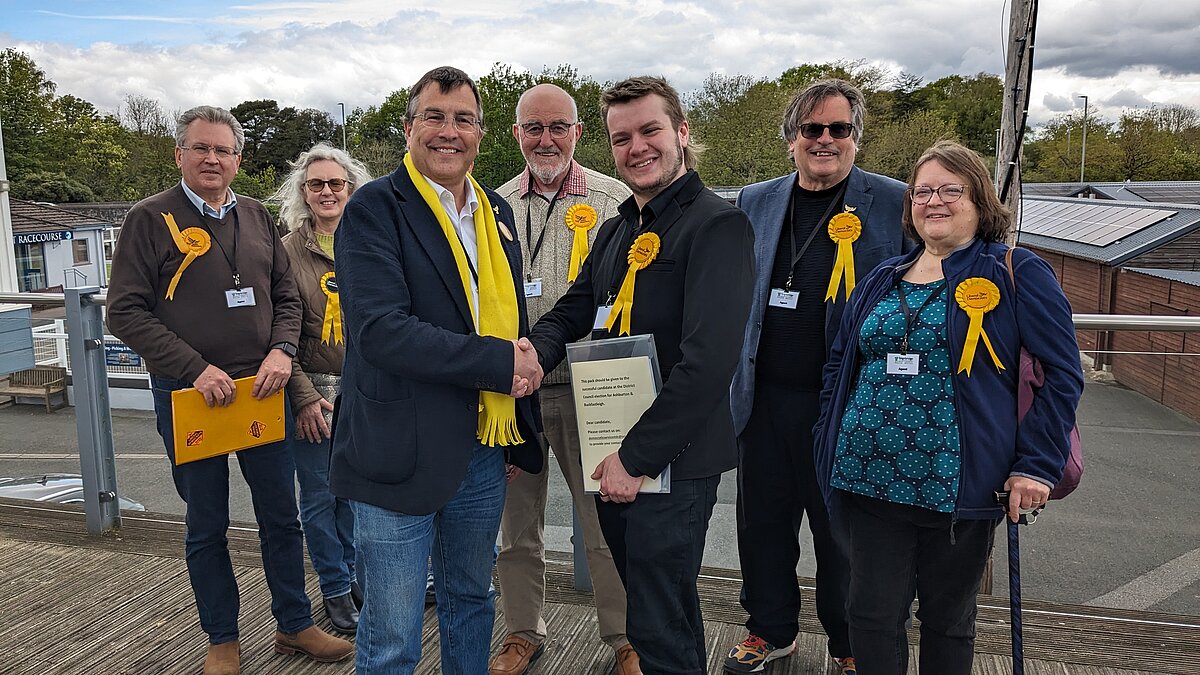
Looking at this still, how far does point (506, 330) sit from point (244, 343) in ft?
3.71

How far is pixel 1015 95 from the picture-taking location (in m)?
3.54

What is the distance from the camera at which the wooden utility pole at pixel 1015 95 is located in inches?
135

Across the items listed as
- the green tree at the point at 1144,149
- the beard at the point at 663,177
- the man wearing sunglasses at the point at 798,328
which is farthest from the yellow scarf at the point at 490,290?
the green tree at the point at 1144,149

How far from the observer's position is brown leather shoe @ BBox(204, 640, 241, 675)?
2713mm

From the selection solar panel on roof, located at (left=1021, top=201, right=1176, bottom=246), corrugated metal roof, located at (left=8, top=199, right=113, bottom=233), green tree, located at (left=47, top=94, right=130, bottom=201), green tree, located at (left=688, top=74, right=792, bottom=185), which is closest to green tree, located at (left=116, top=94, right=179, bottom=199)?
green tree, located at (left=47, top=94, right=130, bottom=201)

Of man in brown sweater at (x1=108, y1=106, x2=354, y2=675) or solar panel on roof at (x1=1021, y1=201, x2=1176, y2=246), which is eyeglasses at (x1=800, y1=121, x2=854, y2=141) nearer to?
man in brown sweater at (x1=108, y1=106, x2=354, y2=675)

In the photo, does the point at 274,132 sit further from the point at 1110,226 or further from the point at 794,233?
the point at 794,233

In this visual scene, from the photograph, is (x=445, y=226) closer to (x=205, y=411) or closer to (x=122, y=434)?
(x=205, y=411)

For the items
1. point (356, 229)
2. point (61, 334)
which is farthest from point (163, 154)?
point (356, 229)

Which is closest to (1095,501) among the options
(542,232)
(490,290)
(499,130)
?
(542,232)

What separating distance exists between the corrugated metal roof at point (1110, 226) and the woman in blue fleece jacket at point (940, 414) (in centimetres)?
1459

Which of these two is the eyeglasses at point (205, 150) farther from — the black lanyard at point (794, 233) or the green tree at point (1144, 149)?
the green tree at point (1144, 149)

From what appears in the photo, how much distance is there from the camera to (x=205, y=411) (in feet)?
8.44

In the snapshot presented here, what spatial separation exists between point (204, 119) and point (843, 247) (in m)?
2.03
